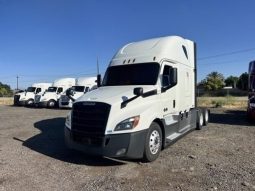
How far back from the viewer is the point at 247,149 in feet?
27.7

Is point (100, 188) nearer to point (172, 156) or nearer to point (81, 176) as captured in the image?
point (81, 176)

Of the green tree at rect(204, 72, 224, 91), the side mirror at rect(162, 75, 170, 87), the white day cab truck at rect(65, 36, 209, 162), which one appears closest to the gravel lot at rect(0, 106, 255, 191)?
the white day cab truck at rect(65, 36, 209, 162)

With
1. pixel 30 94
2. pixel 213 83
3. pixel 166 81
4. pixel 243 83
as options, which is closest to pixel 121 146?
pixel 166 81

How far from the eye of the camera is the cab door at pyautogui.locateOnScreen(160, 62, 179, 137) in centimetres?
816

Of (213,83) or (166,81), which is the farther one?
(213,83)

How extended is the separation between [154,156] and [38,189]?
2873mm

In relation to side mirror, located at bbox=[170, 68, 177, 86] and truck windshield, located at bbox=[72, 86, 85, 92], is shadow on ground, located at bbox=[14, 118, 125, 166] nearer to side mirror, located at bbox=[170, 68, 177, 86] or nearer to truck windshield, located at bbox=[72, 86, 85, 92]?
side mirror, located at bbox=[170, 68, 177, 86]

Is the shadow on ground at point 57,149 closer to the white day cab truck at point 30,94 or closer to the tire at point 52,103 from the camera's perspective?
the tire at point 52,103

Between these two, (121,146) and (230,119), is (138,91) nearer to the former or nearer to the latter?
(121,146)

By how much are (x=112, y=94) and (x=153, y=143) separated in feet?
5.10

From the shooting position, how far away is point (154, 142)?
7.42 m

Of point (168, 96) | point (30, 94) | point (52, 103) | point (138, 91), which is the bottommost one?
point (52, 103)

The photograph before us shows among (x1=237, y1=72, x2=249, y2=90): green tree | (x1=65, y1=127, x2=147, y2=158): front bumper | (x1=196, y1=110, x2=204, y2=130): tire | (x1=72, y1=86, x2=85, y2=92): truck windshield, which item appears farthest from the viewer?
(x1=72, y1=86, x2=85, y2=92): truck windshield

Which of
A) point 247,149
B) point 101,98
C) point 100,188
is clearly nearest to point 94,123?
point 101,98
